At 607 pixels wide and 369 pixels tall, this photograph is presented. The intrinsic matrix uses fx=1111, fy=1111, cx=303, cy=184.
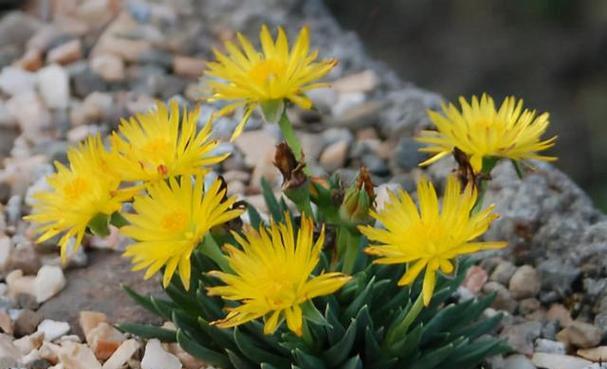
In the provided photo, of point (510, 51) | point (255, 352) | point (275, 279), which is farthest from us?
point (510, 51)

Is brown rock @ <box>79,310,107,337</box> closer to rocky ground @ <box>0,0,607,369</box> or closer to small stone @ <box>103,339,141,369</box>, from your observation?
rocky ground @ <box>0,0,607,369</box>

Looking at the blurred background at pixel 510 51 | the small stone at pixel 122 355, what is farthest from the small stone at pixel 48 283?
Answer: the blurred background at pixel 510 51

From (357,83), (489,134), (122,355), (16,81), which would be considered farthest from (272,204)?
(16,81)

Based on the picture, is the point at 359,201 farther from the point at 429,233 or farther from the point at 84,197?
the point at 84,197

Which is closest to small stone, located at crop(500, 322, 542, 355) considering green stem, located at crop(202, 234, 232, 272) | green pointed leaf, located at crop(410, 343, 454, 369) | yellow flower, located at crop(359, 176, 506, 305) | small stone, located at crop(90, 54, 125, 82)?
green pointed leaf, located at crop(410, 343, 454, 369)

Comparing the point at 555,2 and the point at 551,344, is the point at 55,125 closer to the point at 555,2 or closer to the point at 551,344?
the point at 551,344

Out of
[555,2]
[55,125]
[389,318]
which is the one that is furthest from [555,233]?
[555,2]
